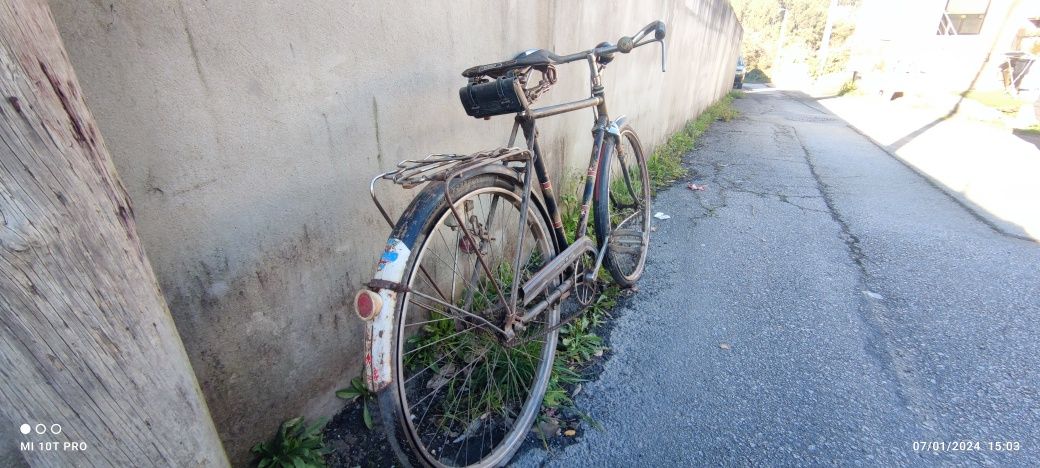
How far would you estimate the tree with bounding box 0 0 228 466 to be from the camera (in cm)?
65

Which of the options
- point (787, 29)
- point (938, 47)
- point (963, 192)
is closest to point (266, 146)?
point (963, 192)

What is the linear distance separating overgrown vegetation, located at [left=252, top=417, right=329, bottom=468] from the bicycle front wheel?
1.54 metres

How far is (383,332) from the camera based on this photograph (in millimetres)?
1155

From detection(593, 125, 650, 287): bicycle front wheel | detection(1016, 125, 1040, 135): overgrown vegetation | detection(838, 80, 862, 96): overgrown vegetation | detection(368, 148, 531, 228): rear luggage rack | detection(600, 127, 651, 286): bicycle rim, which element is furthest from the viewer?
detection(838, 80, 862, 96): overgrown vegetation

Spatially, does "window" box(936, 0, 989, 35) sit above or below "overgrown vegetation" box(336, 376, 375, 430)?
above

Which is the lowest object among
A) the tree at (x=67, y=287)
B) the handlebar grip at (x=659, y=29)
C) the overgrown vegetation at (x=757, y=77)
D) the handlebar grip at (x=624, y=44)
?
the overgrown vegetation at (x=757, y=77)

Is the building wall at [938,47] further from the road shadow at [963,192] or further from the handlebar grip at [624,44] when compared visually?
the handlebar grip at [624,44]

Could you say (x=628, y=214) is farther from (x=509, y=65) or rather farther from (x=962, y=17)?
(x=962, y=17)

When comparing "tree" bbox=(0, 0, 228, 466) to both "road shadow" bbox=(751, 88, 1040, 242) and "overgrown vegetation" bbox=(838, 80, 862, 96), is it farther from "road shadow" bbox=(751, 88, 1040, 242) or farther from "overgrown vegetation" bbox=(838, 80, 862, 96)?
"overgrown vegetation" bbox=(838, 80, 862, 96)

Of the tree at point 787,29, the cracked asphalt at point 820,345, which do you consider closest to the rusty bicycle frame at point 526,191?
the cracked asphalt at point 820,345

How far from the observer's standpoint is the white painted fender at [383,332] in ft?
3.77

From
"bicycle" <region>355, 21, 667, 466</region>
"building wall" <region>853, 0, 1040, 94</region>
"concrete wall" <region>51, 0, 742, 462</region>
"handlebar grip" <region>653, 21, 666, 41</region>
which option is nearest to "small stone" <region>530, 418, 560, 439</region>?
"bicycle" <region>355, 21, 667, 466</region>

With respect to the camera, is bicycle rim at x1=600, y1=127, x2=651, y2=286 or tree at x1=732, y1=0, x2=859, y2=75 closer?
bicycle rim at x1=600, y1=127, x2=651, y2=286

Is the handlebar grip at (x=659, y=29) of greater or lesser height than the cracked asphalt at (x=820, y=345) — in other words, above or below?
above
